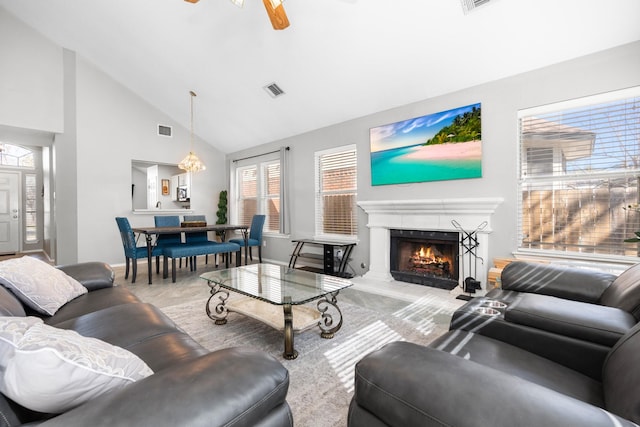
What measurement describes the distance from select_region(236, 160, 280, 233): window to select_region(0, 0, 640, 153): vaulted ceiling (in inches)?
33.6

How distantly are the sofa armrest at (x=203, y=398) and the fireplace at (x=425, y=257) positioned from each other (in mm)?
3321

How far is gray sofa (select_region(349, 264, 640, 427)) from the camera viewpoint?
2.18 feet

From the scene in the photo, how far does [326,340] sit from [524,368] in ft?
4.78

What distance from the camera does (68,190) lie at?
5.12 metres

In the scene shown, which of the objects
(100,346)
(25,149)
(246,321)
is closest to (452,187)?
(246,321)

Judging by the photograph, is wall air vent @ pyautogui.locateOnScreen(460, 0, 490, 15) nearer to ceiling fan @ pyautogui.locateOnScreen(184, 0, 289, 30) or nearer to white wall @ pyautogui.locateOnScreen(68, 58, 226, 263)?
ceiling fan @ pyautogui.locateOnScreen(184, 0, 289, 30)

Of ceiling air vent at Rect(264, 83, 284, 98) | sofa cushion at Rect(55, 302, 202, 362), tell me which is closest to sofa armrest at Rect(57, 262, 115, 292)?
sofa cushion at Rect(55, 302, 202, 362)

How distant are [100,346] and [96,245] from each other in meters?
5.69

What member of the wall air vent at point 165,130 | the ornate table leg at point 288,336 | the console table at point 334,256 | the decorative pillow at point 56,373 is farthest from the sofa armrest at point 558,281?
the wall air vent at point 165,130

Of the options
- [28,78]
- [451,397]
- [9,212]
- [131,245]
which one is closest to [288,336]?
[451,397]

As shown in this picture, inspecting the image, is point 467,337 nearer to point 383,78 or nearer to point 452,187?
point 452,187

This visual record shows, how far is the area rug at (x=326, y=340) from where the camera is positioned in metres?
1.57

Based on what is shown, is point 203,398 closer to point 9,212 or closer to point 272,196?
point 272,196

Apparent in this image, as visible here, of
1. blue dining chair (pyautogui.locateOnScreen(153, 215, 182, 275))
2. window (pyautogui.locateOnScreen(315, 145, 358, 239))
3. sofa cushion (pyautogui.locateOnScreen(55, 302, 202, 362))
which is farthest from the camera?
blue dining chair (pyautogui.locateOnScreen(153, 215, 182, 275))
